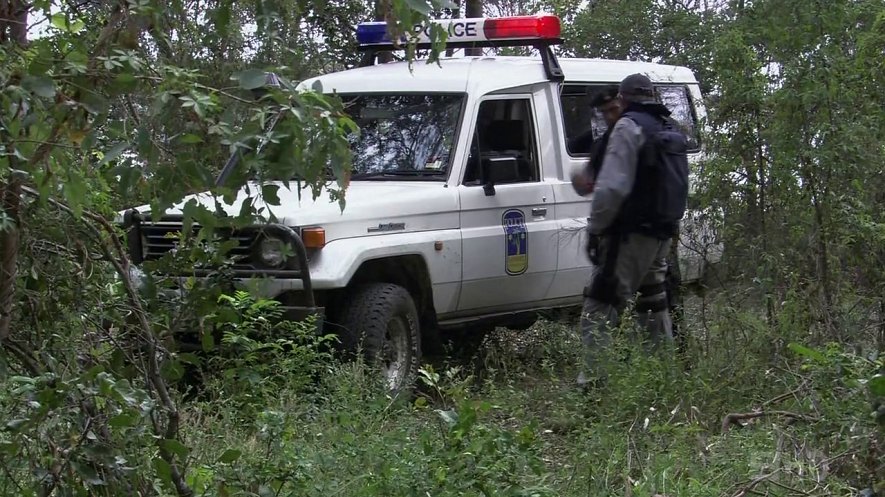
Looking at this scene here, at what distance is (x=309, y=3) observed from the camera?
129 inches

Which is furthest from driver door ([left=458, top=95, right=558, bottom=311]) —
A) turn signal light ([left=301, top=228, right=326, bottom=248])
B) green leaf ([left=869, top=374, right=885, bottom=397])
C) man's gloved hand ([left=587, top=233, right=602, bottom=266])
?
green leaf ([left=869, top=374, right=885, bottom=397])

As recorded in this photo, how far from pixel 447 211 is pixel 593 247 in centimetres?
85

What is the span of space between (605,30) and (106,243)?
37.5 feet

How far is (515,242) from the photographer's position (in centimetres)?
701

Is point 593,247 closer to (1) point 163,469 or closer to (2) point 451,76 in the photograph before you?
(2) point 451,76

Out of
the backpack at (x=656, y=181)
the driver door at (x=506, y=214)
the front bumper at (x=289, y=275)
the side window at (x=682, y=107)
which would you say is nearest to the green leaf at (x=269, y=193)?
the front bumper at (x=289, y=275)

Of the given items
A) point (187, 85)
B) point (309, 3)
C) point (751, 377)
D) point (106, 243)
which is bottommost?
point (751, 377)

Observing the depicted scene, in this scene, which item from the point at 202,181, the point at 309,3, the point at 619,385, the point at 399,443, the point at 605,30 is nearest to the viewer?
the point at 202,181

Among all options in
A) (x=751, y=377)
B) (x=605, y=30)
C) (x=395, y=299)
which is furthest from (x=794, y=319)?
(x=605, y=30)

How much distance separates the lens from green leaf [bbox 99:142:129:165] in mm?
2609

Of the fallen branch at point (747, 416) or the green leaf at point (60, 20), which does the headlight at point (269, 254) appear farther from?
the green leaf at point (60, 20)

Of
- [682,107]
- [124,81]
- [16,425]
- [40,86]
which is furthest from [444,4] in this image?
[682,107]

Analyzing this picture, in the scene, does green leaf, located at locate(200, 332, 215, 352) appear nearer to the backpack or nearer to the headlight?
the headlight

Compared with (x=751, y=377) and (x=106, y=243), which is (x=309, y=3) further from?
(x=751, y=377)
